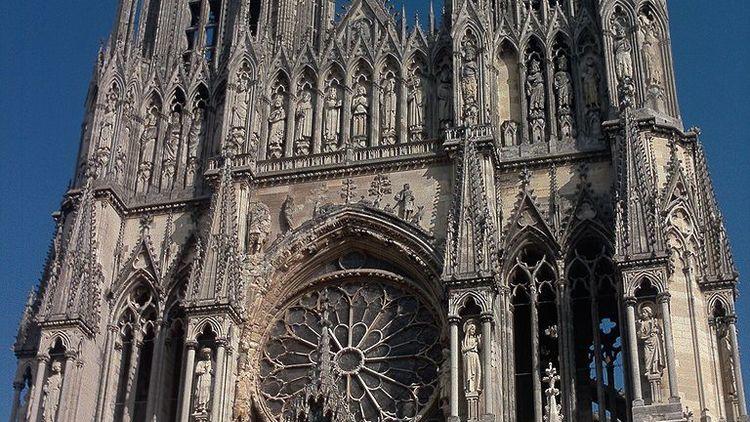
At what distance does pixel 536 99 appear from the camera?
942 inches

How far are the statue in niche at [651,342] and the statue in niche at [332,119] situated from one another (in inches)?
297

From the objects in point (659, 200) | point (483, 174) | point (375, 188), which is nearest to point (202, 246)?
point (375, 188)

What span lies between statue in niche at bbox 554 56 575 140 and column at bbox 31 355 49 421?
10565 mm

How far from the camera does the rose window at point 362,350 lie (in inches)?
861

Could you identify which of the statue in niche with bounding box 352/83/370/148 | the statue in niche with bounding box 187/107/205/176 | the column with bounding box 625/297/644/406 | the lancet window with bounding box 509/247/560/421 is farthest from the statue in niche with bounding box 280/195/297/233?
the column with bounding box 625/297/644/406

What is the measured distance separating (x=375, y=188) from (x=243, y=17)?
552 cm

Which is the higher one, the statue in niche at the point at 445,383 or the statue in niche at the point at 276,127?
the statue in niche at the point at 276,127

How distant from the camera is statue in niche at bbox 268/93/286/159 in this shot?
24703 mm

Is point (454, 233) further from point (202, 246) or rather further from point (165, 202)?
point (165, 202)

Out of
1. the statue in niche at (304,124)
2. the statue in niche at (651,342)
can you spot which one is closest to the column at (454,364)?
the statue in niche at (651,342)

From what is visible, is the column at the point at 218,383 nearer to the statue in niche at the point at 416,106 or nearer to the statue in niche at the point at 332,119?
the statue in niche at the point at 332,119

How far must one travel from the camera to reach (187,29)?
2742cm

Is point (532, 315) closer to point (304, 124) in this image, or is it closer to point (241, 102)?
point (304, 124)

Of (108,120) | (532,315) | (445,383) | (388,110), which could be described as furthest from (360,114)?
(445,383)
